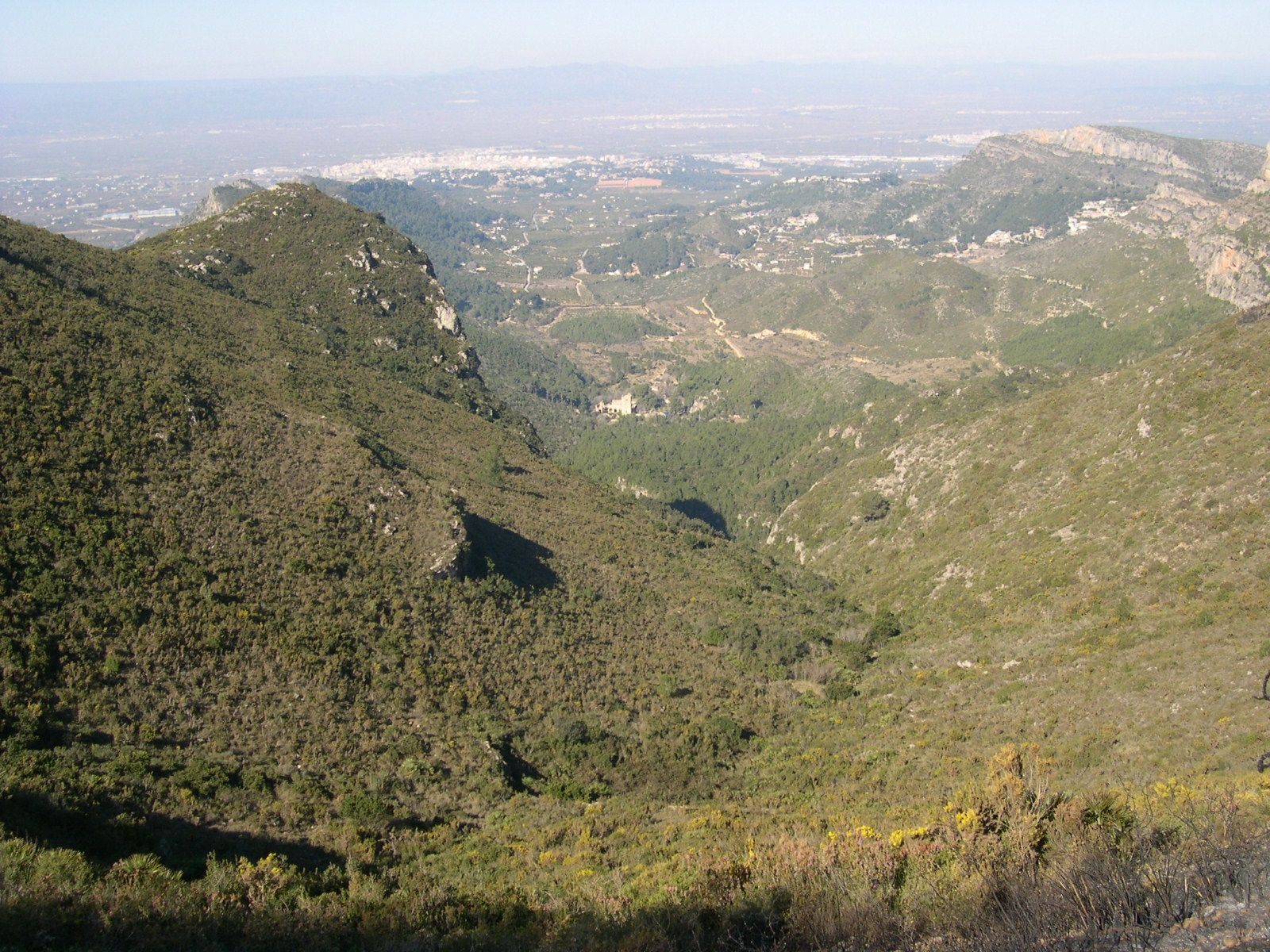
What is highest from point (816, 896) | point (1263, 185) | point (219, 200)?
point (1263, 185)

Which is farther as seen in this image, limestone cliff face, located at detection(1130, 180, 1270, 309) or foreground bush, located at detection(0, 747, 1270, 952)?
limestone cliff face, located at detection(1130, 180, 1270, 309)

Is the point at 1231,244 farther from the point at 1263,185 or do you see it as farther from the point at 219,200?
the point at 219,200

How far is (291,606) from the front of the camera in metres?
26.4

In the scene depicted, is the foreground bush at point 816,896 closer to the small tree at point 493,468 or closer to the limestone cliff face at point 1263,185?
the small tree at point 493,468

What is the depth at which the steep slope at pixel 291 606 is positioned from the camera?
18891 mm

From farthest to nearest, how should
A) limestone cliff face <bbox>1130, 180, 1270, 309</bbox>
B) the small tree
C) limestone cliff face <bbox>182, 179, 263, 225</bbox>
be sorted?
limestone cliff face <bbox>182, 179, 263, 225</bbox> → limestone cliff face <bbox>1130, 180, 1270, 309</bbox> → the small tree

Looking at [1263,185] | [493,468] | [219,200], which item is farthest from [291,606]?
[1263,185]

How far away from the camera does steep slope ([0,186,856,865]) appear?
18.9 meters

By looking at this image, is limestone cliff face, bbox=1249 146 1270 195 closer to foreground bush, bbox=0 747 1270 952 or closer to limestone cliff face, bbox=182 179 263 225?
foreground bush, bbox=0 747 1270 952

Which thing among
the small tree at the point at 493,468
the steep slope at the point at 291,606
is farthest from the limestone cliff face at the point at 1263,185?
the small tree at the point at 493,468

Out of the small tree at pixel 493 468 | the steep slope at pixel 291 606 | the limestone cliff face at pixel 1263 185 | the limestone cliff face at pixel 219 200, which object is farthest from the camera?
the limestone cliff face at pixel 1263 185

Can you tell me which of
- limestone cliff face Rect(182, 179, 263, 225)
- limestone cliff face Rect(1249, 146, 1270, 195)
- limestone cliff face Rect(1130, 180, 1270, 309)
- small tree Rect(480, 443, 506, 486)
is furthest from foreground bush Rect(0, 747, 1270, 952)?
limestone cliff face Rect(1249, 146, 1270, 195)

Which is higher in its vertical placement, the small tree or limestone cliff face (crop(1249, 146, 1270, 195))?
limestone cliff face (crop(1249, 146, 1270, 195))

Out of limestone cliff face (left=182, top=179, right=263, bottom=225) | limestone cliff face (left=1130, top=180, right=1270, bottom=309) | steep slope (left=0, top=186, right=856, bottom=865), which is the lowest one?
steep slope (left=0, top=186, right=856, bottom=865)
